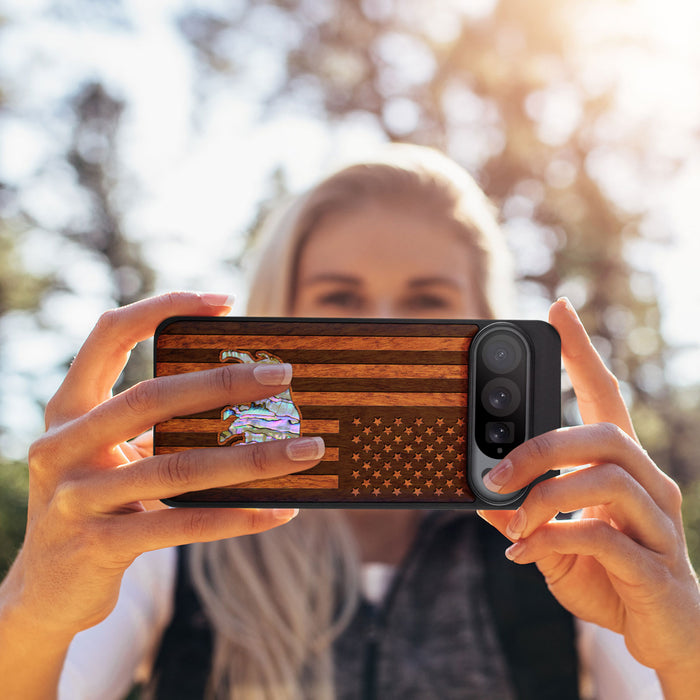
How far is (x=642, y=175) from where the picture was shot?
10.5 m

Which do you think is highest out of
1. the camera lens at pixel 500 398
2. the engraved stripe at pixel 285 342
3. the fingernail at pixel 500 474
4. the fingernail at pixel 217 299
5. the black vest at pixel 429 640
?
the fingernail at pixel 217 299

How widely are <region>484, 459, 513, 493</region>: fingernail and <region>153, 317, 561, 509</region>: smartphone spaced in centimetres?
9

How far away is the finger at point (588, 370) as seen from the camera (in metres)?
1.62

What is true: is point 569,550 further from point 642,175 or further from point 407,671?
point 642,175

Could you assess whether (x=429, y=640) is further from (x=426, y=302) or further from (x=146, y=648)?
(x=426, y=302)

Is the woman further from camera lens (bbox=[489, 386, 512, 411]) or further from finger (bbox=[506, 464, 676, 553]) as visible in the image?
camera lens (bbox=[489, 386, 512, 411])

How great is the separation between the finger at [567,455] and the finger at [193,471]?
1.52 feet

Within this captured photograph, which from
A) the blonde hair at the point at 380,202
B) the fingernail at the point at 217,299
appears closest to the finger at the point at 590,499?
the fingernail at the point at 217,299

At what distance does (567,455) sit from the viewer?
1434mm

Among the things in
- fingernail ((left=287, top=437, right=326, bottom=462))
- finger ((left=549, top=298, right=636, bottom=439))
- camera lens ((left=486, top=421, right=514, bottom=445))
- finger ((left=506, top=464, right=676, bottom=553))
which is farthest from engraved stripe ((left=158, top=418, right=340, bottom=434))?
finger ((left=549, top=298, right=636, bottom=439))

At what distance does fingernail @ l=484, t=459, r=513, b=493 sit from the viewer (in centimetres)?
145

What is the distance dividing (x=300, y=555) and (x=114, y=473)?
1663 millimetres

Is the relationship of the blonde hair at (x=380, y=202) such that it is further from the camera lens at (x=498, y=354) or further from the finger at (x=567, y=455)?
the finger at (x=567, y=455)

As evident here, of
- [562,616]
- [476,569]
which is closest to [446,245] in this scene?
[476,569]
